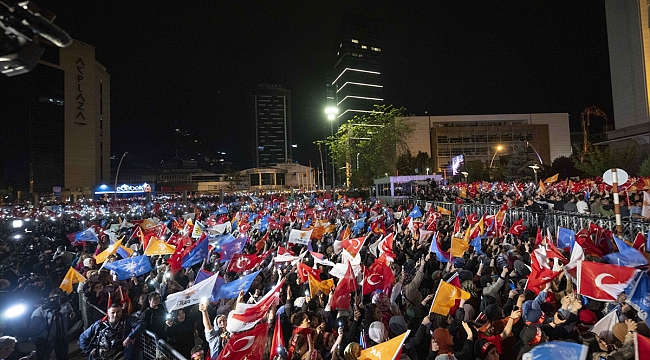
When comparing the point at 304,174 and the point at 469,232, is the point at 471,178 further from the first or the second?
the point at 304,174

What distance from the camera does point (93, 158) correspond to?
273 feet

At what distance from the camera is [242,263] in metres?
9.19

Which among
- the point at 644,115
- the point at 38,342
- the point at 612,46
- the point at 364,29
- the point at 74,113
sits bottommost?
the point at 38,342

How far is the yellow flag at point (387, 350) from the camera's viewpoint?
393 centimetres

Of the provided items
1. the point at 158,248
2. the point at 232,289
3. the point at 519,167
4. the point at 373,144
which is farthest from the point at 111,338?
the point at 519,167

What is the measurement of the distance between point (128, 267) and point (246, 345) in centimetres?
607

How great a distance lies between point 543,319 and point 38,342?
8307 millimetres

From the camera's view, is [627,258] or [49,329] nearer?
[627,258]

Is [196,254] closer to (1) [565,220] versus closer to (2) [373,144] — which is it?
(1) [565,220]

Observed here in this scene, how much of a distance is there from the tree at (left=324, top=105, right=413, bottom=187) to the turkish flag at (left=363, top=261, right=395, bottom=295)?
140 feet

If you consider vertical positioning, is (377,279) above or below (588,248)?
below

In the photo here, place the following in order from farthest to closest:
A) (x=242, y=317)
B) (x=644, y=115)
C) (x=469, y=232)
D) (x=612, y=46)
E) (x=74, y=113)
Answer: (x=74, y=113), (x=612, y=46), (x=644, y=115), (x=469, y=232), (x=242, y=317)

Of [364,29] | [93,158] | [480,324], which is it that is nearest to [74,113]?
[93,158]

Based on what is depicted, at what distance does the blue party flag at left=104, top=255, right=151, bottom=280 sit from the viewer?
29.5 ft
